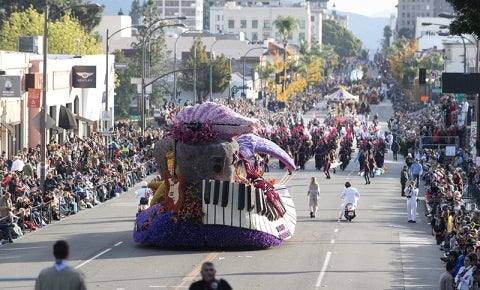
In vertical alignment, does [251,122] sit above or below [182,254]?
above

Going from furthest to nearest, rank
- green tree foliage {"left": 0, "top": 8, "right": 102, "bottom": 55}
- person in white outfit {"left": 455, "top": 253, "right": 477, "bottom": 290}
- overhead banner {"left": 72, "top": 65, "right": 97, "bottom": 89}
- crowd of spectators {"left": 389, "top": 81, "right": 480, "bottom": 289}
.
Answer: green tree foliage {"left": 0, "top": 8, "right": 102, "bottom": 55} → overhead banner {"left": 72, "top": 65, "right": 97, "bottom": 89} → crowd of spectators {"left": 389, "top": 81, "right": 480, "bottom": 289} → person in white outfit {"left": 455, "top": 253, "right": 477, "bottom": 290}

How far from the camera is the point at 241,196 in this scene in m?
31.8

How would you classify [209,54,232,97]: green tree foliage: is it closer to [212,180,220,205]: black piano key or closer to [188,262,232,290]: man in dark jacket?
[212,180,220,205]: black piano key

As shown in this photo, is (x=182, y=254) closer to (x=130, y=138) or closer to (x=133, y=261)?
(x=133, y=261)

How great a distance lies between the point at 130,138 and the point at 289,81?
9150 centimetres

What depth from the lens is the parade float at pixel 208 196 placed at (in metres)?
31.7

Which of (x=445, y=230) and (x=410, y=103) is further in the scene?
(x=410, y=103)

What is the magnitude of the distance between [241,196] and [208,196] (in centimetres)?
75

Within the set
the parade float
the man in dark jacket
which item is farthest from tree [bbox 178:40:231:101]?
the man in dark jacket

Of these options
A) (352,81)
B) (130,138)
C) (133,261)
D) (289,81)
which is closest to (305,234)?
(133,261)

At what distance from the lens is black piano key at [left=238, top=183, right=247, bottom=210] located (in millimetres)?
31688

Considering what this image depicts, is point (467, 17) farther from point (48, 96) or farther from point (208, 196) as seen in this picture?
point (48, 96)

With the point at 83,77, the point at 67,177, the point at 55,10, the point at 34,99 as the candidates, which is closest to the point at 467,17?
the point at 67,177

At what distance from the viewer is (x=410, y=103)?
5197 inches
